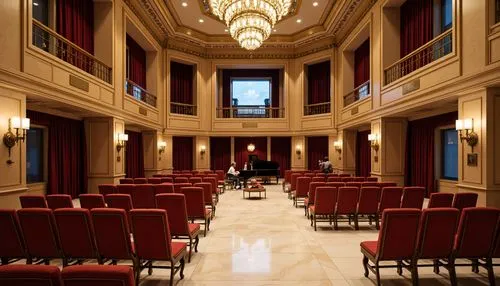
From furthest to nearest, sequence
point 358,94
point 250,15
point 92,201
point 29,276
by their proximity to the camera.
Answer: point 358,94 < point 250,15 < point 92,201 < point 29,276

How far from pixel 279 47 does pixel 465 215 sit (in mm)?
14538

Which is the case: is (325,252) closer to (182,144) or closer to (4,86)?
(4,86)

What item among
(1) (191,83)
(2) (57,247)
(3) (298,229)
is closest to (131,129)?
(1) (191,83)

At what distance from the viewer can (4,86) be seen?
5.45 meters

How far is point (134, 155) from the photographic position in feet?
43.5

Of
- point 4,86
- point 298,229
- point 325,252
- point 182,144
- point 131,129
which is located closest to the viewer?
point 325,252

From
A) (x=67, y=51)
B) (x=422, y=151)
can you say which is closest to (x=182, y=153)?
(x=67, y=51)

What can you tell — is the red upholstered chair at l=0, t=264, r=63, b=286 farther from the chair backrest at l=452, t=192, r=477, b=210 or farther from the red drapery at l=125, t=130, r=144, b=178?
the red drapery at l=125, t=130, r=144, b=178

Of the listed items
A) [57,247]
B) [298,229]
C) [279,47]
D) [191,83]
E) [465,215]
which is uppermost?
[279,47]

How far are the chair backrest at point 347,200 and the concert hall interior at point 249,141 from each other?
3 cm

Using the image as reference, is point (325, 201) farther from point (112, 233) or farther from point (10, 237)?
point (10, 237)

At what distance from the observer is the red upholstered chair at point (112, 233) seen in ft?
11.1

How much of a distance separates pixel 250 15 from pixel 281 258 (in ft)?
20.4

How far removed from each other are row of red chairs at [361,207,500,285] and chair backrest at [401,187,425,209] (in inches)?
86.3
